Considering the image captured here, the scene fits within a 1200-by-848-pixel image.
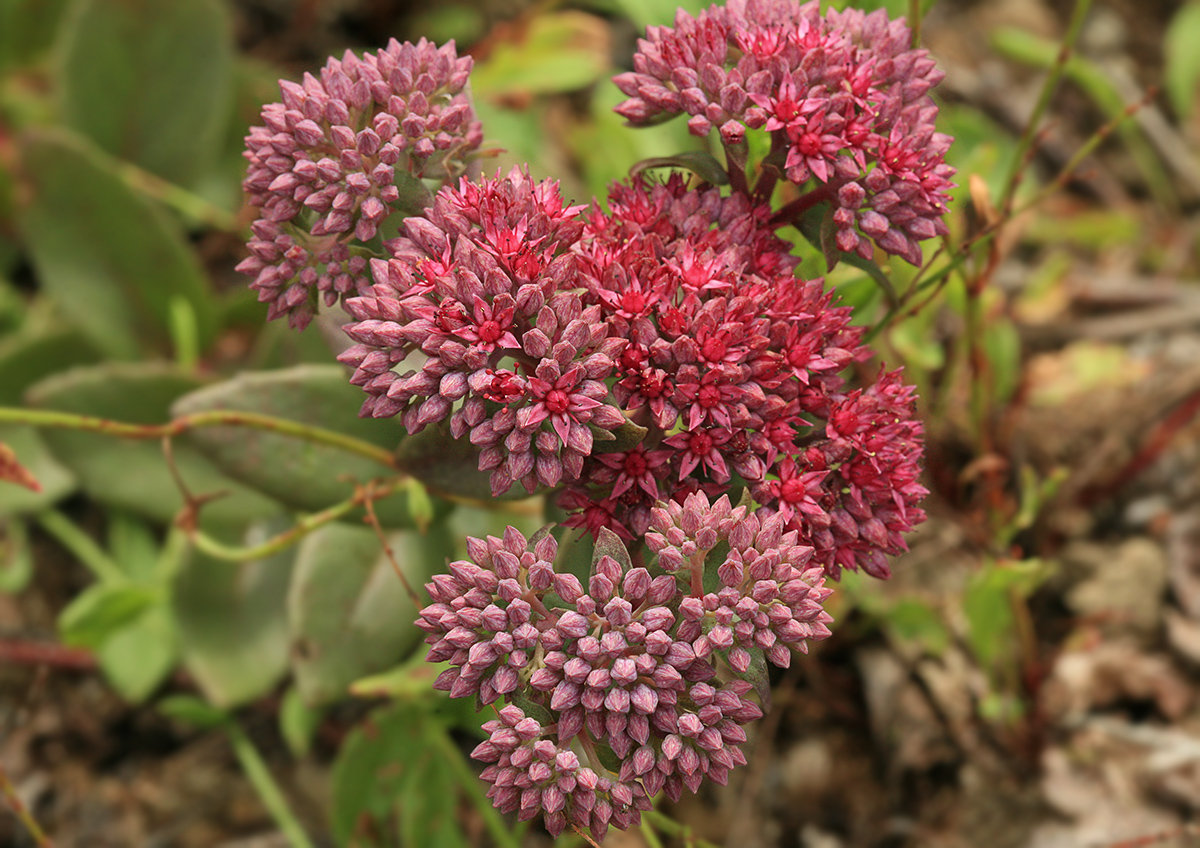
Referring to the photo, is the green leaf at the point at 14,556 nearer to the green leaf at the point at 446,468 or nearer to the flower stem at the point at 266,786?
the flower stem at the point at 266,786

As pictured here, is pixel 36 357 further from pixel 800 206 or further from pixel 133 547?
pixel 800 206

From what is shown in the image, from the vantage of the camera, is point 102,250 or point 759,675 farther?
point 102,250

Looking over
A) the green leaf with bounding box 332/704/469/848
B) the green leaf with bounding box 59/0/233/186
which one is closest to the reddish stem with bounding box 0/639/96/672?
the green leaf with bounding box 332/704/469/848

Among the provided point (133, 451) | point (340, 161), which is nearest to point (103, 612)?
point (133, 451)

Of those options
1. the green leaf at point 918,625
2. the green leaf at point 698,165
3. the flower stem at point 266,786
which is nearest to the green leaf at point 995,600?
the green leaf at point 918,625

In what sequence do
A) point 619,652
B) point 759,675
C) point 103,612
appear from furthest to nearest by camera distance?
point 103,612, point 759,675, point 619,652

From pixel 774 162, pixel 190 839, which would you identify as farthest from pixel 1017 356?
pixel 190 839

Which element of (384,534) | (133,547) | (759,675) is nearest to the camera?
(759,675)

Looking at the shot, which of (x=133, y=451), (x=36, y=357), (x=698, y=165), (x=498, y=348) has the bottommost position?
(x=133, y=451)
